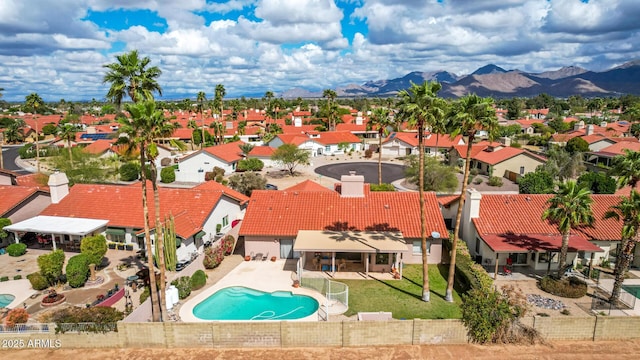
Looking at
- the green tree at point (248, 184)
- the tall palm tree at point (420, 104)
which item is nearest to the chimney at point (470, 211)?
the tall palm tree at point (420, 104)

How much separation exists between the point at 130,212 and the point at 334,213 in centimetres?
1765

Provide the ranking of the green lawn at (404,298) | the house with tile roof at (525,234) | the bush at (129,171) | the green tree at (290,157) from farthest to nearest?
the green tree at (290,157)
the bush at (129,171)
the house with tile roof at (525,234)
the green lawn at (404,298)

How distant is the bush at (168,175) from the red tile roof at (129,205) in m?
24.9

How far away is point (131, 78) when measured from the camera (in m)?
21.5

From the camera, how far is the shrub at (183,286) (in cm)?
2530

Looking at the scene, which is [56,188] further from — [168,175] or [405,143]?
[405,143]

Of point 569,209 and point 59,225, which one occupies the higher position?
point 569,209

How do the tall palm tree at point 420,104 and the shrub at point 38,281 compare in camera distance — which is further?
the shrub at point 38,281

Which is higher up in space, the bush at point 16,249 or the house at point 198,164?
the house at point 198,164

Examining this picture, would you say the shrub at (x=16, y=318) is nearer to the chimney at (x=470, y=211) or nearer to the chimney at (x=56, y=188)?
the chimney at (x=56, y=188)

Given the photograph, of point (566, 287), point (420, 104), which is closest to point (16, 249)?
point (420, 104)

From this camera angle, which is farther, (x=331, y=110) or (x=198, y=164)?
(x=331, y=110)

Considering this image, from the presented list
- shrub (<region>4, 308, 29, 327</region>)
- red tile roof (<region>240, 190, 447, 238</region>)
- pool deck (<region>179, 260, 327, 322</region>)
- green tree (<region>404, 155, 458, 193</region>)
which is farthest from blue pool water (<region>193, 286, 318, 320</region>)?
green tree (<region>404, 155, 458, 193</region>)

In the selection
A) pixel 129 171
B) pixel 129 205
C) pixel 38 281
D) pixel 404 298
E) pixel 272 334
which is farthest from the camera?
pixel 129 171
